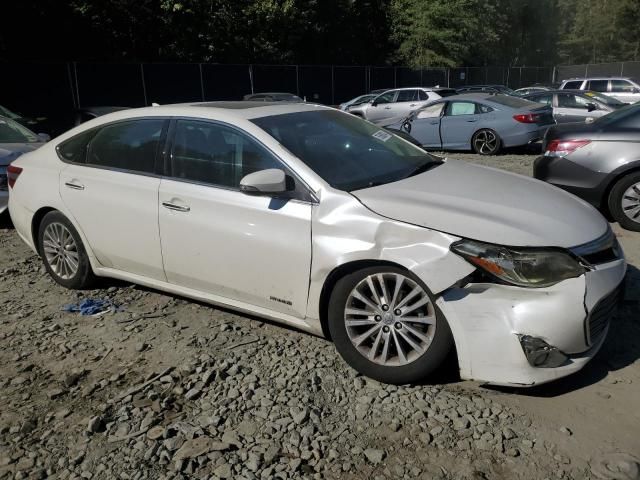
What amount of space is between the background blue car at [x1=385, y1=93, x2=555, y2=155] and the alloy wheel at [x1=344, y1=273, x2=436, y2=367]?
9.89 m

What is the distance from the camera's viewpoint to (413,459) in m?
2.75

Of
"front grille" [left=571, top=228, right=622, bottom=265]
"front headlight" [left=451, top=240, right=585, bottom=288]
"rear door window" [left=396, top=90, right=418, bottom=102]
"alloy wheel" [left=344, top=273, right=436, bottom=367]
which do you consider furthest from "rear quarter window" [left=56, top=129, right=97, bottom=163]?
"rear door window" [left=396, top=90, right=418, bottom=102]

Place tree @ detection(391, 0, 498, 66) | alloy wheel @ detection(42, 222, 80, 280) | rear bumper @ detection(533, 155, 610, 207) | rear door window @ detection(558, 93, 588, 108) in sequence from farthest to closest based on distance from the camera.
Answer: tree @ detection(391, 0, 498, 66), rear door window @ detection(558, 93, 588, 108), rear bumper @ detection(533, 155, 610, 207), alloy wheel @ detection(42, 222, 80, 280)

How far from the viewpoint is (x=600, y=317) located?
3.10 meters

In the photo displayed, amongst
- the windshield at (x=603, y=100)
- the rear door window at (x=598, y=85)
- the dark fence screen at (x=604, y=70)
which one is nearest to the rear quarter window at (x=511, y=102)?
the windshield at (x=603, y=100)

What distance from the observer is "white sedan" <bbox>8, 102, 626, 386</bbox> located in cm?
301

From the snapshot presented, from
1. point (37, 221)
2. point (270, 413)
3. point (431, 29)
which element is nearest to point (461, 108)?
point (37, 221)

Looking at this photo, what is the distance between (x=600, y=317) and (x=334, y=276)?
144 centimetres

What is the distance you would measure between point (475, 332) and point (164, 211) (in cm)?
221

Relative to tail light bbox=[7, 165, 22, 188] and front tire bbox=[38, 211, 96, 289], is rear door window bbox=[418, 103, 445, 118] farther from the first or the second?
front tire bbox=[38, 211, 96, 289]

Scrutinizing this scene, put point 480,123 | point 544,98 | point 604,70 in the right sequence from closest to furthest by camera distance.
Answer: point 480,123 < point 544,98 < point 604,70

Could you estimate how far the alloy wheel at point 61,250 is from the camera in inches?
189

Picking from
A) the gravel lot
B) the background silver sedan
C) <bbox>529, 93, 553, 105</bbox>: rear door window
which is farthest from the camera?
<bbox>529, 93, 553, 105</bbox>: rear door window

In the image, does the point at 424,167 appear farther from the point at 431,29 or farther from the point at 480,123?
the point at 431,29
